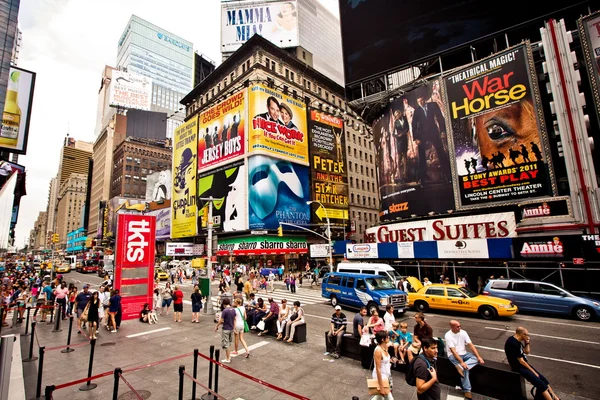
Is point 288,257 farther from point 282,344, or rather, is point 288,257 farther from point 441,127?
point 282,344

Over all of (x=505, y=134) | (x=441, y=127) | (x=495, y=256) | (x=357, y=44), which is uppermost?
(x=357, y=44)

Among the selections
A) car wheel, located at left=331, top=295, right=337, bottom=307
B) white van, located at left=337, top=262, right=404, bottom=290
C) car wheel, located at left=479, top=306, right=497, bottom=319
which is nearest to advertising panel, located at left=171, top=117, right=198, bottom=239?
white van, located at left=337, top=262, right=404, bottom=290

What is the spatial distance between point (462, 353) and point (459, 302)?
9.93 meters

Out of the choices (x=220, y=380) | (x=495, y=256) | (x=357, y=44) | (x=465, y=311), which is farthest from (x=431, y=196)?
(x=220, y=380)

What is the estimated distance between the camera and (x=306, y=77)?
68188 millimetres

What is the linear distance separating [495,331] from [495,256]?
10.5m

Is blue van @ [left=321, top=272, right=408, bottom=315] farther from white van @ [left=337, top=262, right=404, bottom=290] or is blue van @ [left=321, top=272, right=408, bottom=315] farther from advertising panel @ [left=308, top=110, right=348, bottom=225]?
advertising panel @ [left=308, top=110, right=348, bottom=225]

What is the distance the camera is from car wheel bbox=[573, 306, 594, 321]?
1451cm

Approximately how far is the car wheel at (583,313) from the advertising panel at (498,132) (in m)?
11.8

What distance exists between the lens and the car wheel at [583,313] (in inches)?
571

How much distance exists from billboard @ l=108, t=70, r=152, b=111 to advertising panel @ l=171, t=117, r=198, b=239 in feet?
303

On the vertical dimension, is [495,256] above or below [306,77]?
below

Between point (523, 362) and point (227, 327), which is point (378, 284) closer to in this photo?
point (227, 327)

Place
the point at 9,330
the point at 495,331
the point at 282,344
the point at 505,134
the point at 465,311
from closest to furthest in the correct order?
1. the point at 282,344
2. the point at 495,331
3. the point at 9,330
4. the point at 465,311
5. the point at 505,134
